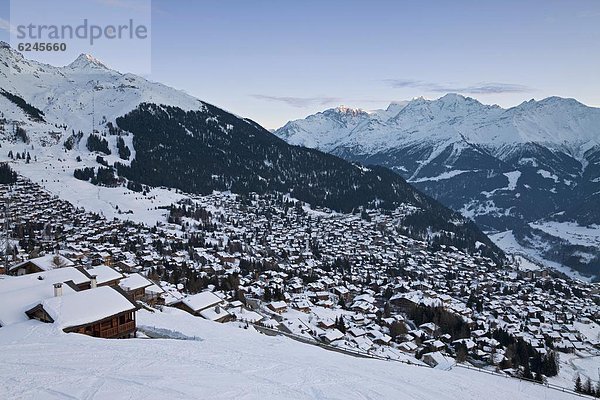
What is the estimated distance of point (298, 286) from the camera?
5472cm

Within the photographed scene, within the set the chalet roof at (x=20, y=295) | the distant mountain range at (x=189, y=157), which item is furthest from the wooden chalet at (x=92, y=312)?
the distant mountain range at (x=189, y=157)

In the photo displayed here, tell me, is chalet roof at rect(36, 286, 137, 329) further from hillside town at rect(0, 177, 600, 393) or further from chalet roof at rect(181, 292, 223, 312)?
chalet roof at rect(181, 292, 223, 312)

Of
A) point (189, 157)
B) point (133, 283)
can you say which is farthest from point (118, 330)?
point (189, 157)

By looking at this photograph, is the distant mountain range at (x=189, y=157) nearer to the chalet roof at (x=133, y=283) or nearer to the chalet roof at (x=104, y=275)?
the chalet roof at (x=133, y=283)

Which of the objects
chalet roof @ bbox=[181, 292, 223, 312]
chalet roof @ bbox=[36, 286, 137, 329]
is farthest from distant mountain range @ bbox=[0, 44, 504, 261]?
chalet roof @ bbox=[36, 286, 137, 329]

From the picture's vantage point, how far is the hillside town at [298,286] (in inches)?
973

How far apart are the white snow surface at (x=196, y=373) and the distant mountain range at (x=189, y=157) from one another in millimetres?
92472

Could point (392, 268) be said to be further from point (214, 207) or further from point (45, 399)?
point (45, 399)

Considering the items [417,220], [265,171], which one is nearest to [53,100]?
[265,171]

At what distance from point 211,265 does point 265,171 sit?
95513mm

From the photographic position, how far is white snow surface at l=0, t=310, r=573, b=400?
1127cm

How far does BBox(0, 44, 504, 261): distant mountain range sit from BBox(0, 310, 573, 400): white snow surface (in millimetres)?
92472

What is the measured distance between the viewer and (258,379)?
13320mm

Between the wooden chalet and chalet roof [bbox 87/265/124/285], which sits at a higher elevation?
the wooden chalet
